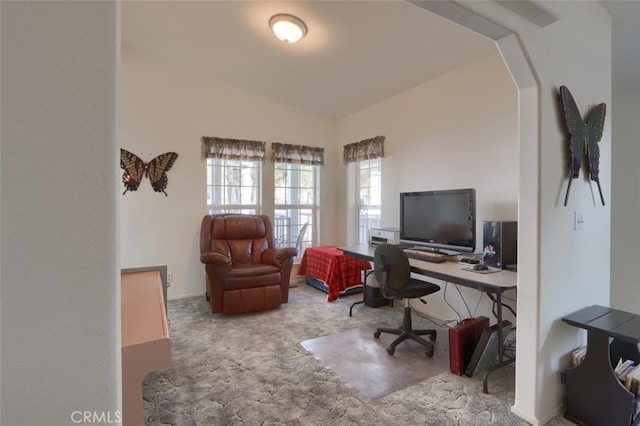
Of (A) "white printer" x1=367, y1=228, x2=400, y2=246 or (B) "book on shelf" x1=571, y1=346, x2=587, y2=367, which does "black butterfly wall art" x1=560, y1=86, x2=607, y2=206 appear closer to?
(B) "book on shelf" x1=571, y1=346, x2=587, y2=367

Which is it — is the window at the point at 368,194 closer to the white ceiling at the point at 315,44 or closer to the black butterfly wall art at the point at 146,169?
the white ceiling at the point at 315,44

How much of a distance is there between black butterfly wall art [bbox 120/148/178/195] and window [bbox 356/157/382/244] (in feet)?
8.26

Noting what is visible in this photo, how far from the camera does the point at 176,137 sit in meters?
3.83

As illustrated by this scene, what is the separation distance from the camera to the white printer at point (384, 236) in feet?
10.8

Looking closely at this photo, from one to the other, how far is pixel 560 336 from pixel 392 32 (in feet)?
8.20

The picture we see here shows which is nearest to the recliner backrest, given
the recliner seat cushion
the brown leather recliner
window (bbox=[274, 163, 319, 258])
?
the brown leather recliner

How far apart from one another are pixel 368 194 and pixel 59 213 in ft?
13.0

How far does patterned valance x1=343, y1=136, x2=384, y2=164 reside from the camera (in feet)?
12.8

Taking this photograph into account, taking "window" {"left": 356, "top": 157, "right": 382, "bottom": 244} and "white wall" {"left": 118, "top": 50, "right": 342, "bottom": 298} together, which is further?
"window" {"left": 356, "top": 157, "right": 382, "bottom": 244}

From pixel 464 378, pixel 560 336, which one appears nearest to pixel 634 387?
pixel 560 336

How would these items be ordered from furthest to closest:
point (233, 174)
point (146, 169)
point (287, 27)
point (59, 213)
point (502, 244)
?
point (233, 174) → point (146, 169) → point (287, 27) → point (502, 244) → point (59, 213)

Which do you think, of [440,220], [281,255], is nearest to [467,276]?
[440,220]

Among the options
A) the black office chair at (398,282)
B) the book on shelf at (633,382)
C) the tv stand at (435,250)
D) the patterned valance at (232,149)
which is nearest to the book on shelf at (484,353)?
the black office chair at (398,282)

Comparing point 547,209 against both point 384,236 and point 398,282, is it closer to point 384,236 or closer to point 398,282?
point 398,282
